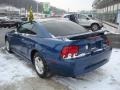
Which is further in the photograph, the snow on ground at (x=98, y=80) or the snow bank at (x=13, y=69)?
the snow bank at (x=13, y=69)

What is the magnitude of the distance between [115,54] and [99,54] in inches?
115

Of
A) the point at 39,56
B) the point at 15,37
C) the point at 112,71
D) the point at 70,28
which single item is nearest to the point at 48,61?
the point at 39,56

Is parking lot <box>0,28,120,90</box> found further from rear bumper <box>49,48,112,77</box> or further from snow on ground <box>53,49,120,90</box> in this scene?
rear bumper <box>49,48,112,77</box>

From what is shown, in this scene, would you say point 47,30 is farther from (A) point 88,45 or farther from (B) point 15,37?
(B) point 15,37

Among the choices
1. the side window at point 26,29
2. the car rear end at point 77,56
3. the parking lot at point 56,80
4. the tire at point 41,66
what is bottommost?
the parking lot at point 56,80

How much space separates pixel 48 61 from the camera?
5.64 meters

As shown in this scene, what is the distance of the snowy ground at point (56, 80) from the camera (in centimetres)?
547

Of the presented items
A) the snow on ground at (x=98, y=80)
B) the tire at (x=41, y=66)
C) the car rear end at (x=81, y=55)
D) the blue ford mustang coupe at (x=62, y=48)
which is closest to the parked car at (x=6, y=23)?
the blue ford mustang coupe at (x=62, y=48)

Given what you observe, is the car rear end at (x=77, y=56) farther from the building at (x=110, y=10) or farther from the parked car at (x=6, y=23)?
the building at (x=110, y=10)

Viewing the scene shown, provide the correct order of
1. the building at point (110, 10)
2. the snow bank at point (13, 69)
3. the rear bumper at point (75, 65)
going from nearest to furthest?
the rear bumper at point (75, 65), the snow bank at point (13, 69), the building at point (110, 10)

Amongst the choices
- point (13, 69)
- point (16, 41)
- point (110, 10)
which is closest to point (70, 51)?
point (13, 69)

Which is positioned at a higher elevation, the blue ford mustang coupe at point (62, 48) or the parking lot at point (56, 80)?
the blue ford mustang coupe at point (62, 48)

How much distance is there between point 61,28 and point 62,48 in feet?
4.11

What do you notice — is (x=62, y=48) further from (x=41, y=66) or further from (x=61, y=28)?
(x=61, y=28)
